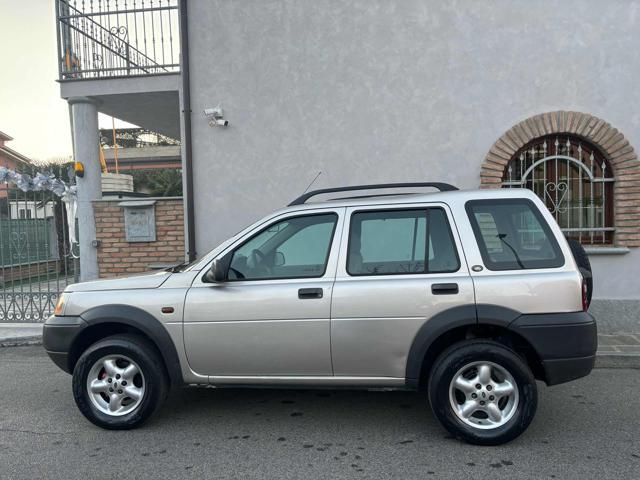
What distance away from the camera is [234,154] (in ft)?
25.1

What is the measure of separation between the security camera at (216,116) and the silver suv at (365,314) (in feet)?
12.6

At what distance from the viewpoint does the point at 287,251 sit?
4133mm

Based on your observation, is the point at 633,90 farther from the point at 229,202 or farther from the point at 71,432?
the point at 71,432

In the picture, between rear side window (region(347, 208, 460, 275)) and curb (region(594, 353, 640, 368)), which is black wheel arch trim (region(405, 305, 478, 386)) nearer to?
rear side window (region(347, 208, 460, 275))

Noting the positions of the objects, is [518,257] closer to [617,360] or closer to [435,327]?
[435,327]

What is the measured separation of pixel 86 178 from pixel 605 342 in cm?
748

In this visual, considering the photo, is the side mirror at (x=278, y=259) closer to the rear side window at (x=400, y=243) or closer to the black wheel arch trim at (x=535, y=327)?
the rear side window at (x=400, y=243)

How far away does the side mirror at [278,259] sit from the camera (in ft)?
13.4

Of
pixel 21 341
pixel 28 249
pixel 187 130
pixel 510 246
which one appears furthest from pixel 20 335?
pixel 510 246

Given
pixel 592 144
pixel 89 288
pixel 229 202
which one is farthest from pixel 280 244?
pixel 592 144

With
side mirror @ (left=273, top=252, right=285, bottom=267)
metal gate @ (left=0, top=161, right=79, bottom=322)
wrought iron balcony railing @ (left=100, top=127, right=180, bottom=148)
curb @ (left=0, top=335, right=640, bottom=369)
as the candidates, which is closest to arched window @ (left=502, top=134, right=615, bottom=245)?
curb @ (left=0, top=335, right=640, bottom=369)

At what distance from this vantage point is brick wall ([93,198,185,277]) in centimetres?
789

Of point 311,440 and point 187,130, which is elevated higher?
point 187,130

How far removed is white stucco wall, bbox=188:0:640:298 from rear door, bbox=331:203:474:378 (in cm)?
347
